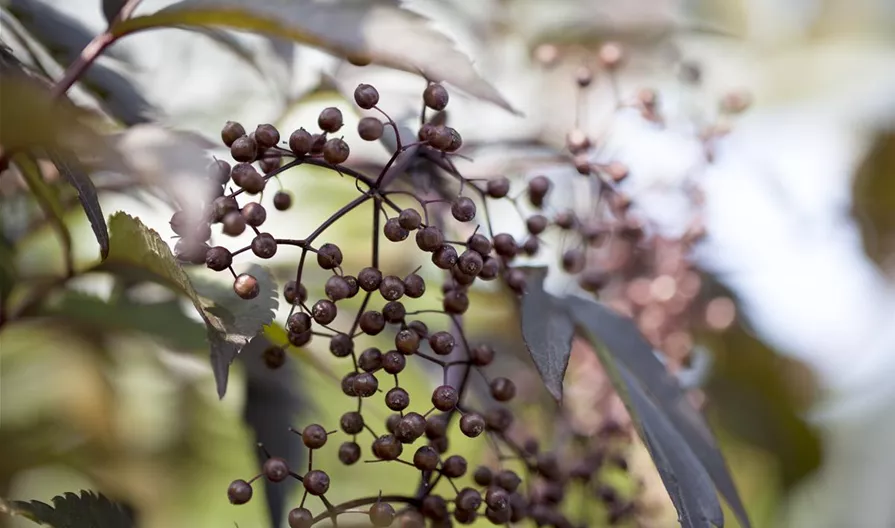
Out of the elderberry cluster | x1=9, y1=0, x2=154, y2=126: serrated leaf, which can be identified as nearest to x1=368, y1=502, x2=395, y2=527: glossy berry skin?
the elderberry cluster

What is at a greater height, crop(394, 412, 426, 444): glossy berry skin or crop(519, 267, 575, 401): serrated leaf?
crop(519, 267, 575, 401): serrated leaf

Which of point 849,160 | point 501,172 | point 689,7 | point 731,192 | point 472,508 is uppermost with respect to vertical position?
point 689,7

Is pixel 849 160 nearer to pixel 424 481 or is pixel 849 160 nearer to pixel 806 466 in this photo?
pixel 806 466

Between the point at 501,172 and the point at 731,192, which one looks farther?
the point at 731,192

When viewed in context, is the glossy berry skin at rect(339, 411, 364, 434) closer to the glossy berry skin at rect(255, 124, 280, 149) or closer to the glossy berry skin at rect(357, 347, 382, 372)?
the glossy berry skin at rect(357, 347, 382, 372)

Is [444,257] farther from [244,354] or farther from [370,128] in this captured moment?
[244,354]

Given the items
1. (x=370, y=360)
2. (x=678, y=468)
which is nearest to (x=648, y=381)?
(x=678, y=468)

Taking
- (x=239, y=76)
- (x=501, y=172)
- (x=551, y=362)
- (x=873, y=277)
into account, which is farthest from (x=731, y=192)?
(x=551, y=362)
